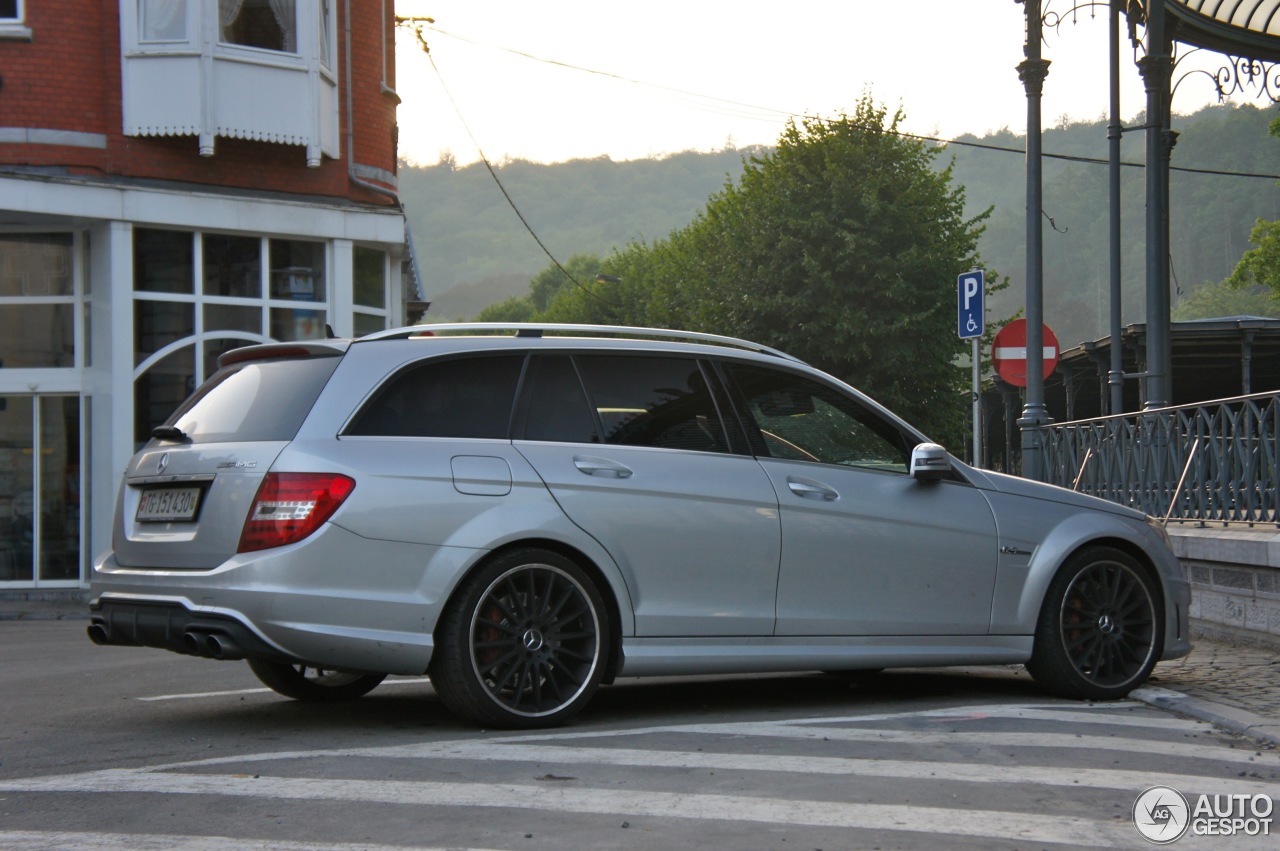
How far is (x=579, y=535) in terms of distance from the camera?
21.4ft

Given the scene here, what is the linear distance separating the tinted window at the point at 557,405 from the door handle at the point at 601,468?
12cm

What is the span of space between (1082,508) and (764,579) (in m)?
1.88

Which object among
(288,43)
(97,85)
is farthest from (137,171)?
(288,43)

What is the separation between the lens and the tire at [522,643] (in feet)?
20.5

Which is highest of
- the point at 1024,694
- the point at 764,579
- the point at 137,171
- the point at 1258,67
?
the point at 1258,67

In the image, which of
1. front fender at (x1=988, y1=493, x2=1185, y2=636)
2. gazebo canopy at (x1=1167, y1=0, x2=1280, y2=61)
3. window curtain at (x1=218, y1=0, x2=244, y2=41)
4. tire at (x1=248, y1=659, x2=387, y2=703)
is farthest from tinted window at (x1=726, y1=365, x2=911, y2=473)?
window curtain at (x1=218, y1=0, x2=244, y2=41)

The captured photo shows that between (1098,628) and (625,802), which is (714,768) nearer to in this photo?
(625,802)

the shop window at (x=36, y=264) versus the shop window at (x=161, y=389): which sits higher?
the shop window at (x=36, y=264)

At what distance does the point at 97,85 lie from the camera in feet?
59.9

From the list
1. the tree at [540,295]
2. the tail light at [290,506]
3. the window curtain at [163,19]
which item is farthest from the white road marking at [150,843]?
the tree at [540,295]

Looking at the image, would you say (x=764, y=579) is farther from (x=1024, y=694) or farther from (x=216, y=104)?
(x=216, y=104)

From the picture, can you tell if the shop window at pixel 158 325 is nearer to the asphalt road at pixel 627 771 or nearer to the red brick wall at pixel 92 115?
the red brick wall at pixel 92 115

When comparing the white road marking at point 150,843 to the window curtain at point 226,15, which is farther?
the window curtain at point 226,15

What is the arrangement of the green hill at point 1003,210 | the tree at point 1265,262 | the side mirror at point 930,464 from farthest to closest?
the green hill at point 1003,210, the tree at point 1265,262, the side mirror at point 930,464
